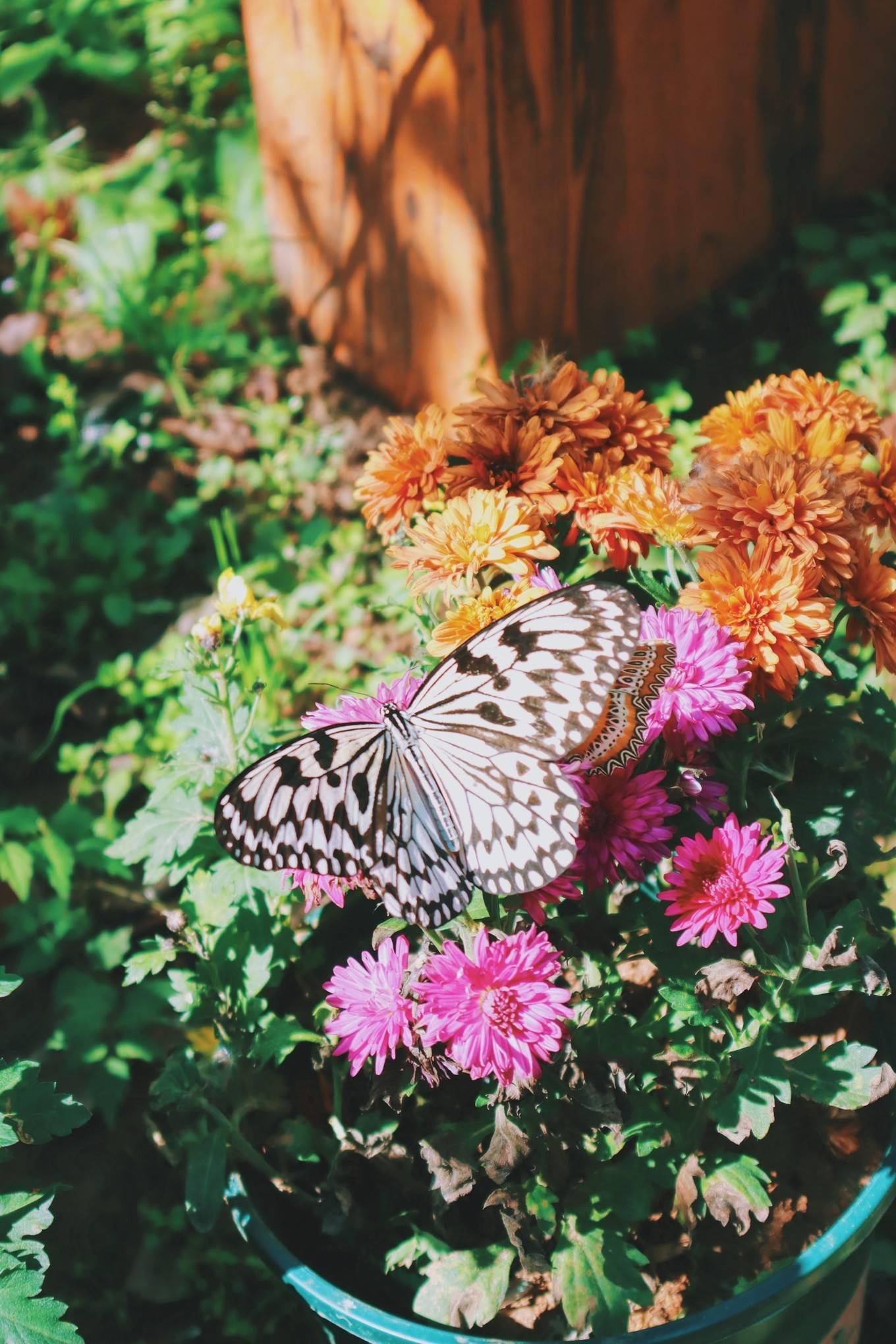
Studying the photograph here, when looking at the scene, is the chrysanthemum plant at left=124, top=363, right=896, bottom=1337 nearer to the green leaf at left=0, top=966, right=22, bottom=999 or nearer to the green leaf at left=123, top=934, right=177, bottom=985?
the green leaf at left=123, top=934, right=177, bottom=985

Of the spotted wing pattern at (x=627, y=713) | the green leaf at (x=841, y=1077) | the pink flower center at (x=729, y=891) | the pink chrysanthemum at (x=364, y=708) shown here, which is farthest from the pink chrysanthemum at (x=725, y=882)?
the pink chrysanthemum at (x=364, y=708)

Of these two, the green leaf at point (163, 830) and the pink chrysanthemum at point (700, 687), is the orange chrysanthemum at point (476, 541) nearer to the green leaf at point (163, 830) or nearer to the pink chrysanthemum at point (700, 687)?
the pink chrysanthemum at point (700, 687)

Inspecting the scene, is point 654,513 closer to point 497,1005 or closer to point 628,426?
point 628,426

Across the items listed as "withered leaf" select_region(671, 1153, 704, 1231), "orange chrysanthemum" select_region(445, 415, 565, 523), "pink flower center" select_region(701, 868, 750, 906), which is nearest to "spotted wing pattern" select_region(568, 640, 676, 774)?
"pink flower center" select_region(701, 868, 750, 906)

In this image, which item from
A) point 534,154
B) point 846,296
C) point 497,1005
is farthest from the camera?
point 846,296

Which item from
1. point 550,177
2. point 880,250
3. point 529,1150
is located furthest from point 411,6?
point 529,1150

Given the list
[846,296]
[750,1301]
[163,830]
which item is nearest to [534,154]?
[846,296]

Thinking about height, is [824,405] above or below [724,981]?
above

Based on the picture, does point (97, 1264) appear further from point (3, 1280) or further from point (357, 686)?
point (357, 686)
